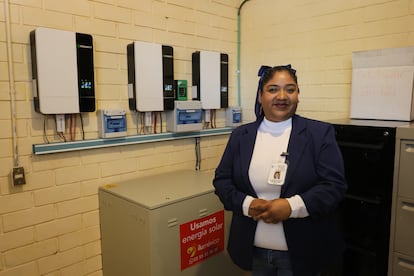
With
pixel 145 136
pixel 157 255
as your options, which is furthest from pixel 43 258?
pixel 145 136

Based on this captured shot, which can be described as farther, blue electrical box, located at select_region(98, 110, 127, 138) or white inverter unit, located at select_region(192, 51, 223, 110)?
white inverter unit, located at select_region(192, 51, 223, 110)

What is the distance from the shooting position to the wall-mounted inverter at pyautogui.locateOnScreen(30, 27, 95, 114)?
1.88 metres

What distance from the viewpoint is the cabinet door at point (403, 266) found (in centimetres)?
175

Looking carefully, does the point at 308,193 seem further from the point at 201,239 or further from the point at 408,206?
the point at 201,239

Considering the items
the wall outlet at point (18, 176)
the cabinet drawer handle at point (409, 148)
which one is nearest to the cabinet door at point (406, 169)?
the cabinet drawer handle at point (409, 148)

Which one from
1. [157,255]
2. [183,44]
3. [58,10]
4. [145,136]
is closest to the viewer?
[157,255]

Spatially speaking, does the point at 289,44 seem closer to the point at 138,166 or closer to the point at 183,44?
the point at 183,44

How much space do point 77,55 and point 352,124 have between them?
1.72 metres

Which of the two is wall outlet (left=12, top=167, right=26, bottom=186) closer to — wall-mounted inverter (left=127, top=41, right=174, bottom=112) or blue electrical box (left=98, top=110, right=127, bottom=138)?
blue electrical box (left=98, top=110, right=127, bottom=138)

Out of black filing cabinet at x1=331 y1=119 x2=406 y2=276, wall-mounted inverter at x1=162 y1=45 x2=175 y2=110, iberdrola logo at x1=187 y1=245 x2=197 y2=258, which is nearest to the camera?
black filing cabinet at x1=331 y1=119 x2=406 y2=276

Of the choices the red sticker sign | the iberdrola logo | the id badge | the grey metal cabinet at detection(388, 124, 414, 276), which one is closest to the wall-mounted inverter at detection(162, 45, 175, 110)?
the red sticker sign

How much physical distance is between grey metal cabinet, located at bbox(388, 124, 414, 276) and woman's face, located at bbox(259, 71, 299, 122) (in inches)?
27.4

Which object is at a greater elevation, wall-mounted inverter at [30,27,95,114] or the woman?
wall-mounted inverter at [30,27,95,114]

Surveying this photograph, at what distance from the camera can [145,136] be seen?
2.44 meters
